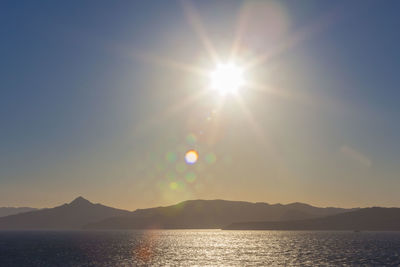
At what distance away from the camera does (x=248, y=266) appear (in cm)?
10388

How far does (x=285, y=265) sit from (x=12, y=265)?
240 feet

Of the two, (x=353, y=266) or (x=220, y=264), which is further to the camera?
(x=220, y=264)

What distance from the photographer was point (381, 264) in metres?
102

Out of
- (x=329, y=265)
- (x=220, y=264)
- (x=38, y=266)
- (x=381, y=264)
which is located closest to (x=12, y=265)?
(x=38, y=266)

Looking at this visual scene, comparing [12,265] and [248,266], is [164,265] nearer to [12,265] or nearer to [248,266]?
[248,266]

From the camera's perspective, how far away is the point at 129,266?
335 feet

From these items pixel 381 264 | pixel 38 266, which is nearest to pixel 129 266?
pixel 38 266

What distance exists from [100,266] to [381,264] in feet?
241

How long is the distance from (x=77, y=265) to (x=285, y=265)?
55.7m

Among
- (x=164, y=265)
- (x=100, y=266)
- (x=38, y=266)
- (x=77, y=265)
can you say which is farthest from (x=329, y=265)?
(x=38, y=266)

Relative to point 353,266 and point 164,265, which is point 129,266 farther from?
point 353,266

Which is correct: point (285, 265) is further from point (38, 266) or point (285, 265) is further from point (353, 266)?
point (38, 266)

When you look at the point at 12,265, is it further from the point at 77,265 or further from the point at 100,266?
the point at 100,266

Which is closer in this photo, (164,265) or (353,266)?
(353,266)
